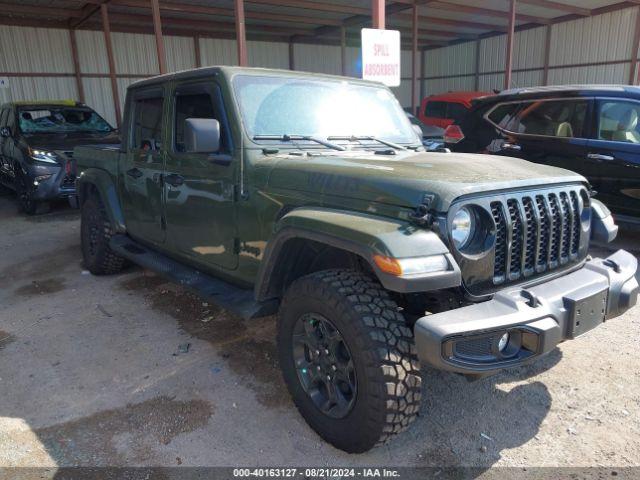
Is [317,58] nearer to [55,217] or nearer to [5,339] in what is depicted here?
[55,217]

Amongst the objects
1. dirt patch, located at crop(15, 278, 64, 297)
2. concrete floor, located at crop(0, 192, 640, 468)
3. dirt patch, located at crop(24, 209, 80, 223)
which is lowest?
concrete floor, located at crop(0, 192, 640, 468)

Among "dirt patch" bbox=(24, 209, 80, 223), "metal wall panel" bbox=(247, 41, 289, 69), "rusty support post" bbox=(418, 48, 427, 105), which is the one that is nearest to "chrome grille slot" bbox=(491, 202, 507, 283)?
"dirt patch" bbox=(24, 209, 80, 223)

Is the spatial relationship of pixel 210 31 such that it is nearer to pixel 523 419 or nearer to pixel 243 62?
pixel 243 62

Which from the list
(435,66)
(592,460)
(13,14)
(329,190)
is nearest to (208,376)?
(329,190)

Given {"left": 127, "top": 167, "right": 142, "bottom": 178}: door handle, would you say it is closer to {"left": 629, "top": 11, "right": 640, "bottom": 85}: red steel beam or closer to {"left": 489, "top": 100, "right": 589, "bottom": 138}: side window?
{"left": 489, "top": 100, "right": 589, "bottom": 138}: side window

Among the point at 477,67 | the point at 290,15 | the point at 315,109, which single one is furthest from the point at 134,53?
the point at 315,109

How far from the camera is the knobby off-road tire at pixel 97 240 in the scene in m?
4.84

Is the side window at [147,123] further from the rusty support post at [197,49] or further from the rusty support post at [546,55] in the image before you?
the rusty support post at [546,55]

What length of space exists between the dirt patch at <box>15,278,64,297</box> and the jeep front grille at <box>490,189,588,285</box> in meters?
4.23

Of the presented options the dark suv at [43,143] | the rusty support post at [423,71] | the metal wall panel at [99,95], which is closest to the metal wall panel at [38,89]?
the metal wall panel at [99,95]

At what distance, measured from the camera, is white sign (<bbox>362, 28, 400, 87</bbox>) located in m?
6.12

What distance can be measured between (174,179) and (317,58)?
17.2 meters

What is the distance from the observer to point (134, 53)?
16.0 metres

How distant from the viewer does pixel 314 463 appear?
7.95 ft
